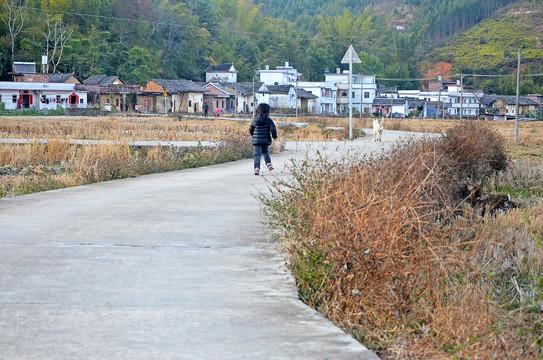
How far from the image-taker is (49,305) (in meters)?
5.36

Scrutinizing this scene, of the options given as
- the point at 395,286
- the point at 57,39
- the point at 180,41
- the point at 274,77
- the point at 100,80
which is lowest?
the point at 395,286

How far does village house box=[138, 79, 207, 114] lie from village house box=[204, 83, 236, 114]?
181 cm

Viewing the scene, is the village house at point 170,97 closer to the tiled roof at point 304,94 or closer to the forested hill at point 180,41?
the forested hill at point 180,41

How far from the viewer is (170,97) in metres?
91.5

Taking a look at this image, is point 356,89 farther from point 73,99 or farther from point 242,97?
point 73,99

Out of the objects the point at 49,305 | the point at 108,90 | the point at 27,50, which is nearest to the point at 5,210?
the point at 49,305

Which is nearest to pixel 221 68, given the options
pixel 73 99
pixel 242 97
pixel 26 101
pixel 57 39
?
pixel 242 97

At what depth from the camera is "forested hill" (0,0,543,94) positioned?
92.9 meters

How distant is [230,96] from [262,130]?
280 feet

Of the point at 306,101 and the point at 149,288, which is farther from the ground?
the point at 306,101

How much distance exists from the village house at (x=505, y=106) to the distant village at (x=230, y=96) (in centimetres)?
15

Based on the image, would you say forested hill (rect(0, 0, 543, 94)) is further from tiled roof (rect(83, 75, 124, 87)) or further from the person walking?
the person walking

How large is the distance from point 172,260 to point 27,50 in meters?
91.8

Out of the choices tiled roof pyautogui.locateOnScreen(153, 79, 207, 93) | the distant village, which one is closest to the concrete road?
the distant village
